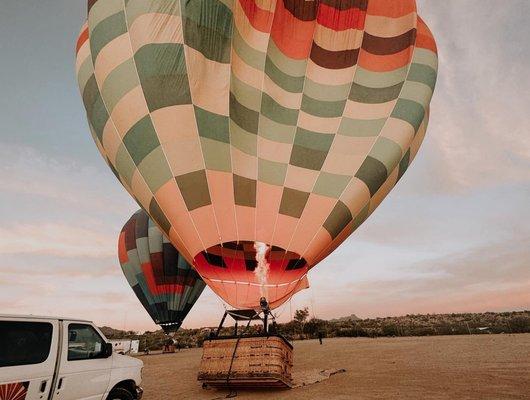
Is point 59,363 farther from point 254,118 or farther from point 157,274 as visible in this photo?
point 157,274

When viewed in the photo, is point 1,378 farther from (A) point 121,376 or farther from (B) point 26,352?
(A) point 121,376

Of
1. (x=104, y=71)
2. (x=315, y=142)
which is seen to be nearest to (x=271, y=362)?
(x=315, y=142)

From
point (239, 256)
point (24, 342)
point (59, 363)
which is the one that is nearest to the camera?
point (24, 342)

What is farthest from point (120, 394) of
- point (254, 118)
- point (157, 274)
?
point (157, 274)

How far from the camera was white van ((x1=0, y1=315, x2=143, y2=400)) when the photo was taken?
4.03 meters

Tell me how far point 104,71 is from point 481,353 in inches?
540

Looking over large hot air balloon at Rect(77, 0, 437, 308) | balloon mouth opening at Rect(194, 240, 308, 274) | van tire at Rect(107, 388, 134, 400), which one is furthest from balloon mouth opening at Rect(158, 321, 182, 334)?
van tire at Rect(107, 388, 134, 400)

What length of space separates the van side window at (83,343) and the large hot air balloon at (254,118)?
343 centimetres

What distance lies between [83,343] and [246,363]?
→ 312cm

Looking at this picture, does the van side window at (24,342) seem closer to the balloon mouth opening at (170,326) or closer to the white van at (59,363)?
the white van at (59,363)

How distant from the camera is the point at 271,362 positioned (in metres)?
6.91

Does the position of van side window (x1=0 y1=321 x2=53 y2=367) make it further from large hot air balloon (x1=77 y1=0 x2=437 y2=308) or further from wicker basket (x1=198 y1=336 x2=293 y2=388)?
large hot air balloon (x1=77 y1=0 x2=437 y2=308)

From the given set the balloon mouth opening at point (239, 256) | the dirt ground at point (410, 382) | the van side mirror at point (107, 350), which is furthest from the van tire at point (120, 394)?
the balloon mouth opening at point (239, 256)

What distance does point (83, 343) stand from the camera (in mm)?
4922
